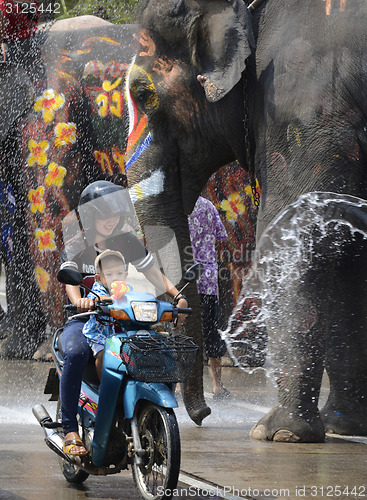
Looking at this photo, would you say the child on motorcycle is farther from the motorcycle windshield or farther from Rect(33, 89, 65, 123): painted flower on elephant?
Rect(33, 89, 65, 123): painted flower on elephant

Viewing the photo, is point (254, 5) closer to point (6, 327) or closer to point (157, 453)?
point (157, 453)

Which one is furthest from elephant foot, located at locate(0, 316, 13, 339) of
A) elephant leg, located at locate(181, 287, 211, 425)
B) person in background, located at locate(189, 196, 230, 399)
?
elephant leg, located at locate(181, 287, 211, 425)

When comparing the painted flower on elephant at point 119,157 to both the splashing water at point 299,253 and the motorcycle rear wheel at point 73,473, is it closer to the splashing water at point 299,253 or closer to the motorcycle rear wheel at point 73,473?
the splashing water at point 299,253

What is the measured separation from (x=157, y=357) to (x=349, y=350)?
8.13 ft

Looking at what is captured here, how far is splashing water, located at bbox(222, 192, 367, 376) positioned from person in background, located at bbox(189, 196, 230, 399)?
6.04 ft

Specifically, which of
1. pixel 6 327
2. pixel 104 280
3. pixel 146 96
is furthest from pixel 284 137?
pixel 6 327

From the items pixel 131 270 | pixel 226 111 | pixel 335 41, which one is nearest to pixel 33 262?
pixel 131 270

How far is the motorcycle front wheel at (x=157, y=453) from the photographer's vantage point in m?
4.64

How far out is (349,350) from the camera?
7051 millimetres

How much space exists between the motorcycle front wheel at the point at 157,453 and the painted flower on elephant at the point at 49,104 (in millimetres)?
6024

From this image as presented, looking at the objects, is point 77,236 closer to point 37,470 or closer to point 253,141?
point 37,470

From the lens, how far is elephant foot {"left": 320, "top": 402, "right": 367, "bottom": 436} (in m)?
6.81

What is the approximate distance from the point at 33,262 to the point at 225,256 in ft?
5.92

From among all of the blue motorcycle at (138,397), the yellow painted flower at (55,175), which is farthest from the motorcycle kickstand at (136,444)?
the yellow painted flower at (55,175)
